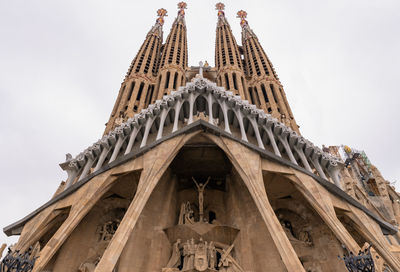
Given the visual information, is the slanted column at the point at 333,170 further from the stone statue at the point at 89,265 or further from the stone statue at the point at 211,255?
the stone statue at the point at 89,265

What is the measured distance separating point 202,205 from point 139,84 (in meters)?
14.3

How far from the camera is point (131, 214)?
31.5 ft

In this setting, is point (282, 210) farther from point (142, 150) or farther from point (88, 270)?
point (88, 270)

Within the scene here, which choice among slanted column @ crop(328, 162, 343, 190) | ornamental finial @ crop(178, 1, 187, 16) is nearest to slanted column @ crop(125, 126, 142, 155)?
slanted column @ crop(328, 162, 343, 190)

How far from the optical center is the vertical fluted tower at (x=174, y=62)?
78.5 ft

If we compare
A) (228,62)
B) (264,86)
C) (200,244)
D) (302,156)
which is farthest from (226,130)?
(228,62)

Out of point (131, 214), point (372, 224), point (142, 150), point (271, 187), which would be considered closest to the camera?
point (131, 214)

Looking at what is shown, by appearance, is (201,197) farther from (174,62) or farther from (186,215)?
(174,62)

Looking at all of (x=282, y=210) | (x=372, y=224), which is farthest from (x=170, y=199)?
(x=372, y=224)

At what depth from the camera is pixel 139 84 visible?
79.3ft

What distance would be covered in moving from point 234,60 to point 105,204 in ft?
63.5

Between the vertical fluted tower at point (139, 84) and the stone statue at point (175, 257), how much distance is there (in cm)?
934

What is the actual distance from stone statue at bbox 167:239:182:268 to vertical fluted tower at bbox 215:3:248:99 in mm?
13725

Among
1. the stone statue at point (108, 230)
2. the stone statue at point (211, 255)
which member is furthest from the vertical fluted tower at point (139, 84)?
the stone statue at point (211, 255)
